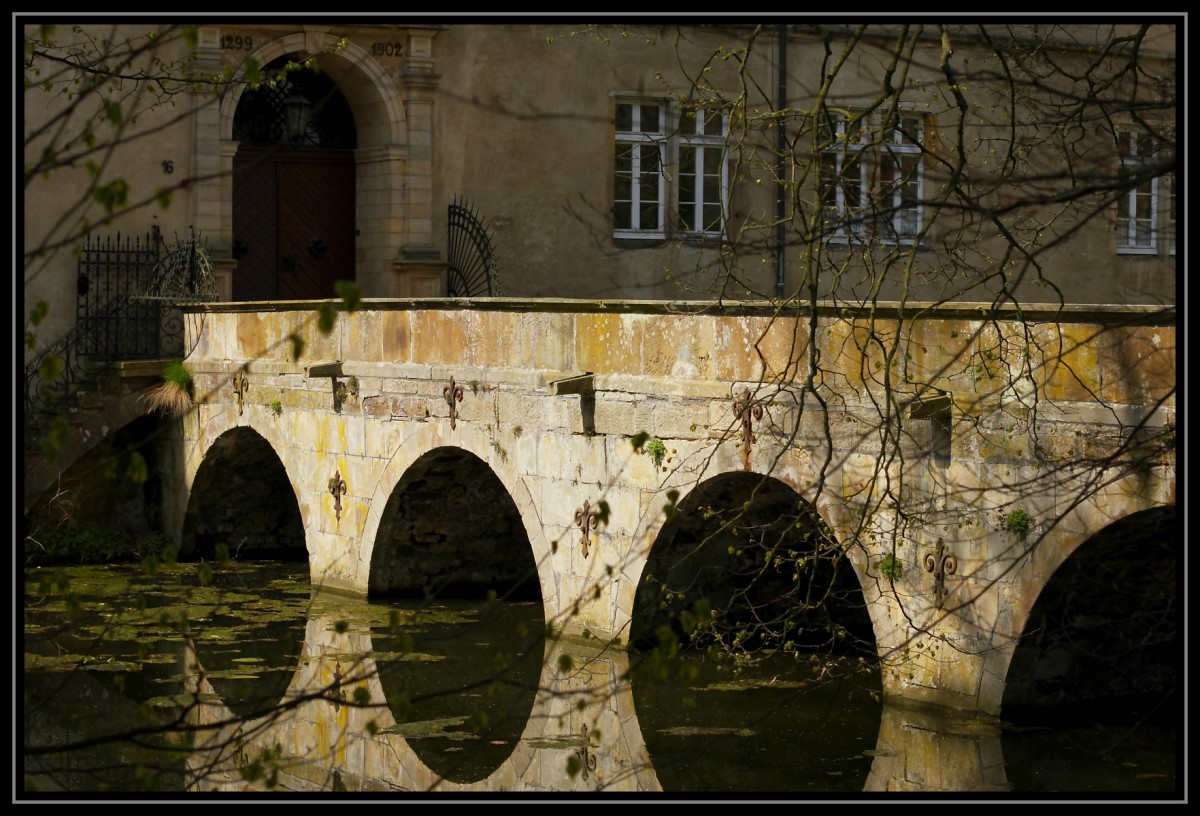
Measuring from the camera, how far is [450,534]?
44.8ft

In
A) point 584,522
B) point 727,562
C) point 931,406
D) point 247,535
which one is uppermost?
point 931,406

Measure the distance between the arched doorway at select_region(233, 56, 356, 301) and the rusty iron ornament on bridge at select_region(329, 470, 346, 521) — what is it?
15.3 feet

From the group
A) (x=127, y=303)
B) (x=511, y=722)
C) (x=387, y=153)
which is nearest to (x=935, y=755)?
(x=511, y=722)

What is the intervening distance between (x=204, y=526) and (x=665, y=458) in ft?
21.5

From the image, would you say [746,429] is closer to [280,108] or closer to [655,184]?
[280,108]

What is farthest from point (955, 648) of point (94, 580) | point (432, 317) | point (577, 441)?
point (94, 580)

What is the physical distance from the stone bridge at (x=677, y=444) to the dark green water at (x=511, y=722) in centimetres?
49

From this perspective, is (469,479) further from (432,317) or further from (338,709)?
(338,709)

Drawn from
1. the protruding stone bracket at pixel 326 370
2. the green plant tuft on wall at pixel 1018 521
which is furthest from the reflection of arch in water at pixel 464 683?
the green plant tuft on wall at pixel 1018 521

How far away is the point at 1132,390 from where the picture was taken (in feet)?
26.9

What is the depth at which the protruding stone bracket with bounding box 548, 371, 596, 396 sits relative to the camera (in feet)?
35.7

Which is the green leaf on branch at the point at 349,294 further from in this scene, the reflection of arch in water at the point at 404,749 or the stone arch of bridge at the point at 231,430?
the stone arch of bridge at the point at 231,430

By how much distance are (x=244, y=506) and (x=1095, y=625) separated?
923cm

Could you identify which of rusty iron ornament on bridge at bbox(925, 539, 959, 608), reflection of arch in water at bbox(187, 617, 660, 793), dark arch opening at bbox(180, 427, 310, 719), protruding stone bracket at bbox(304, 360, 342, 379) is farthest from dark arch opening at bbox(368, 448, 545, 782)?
rusty iron ornament on bridge at bbox(925, 539, 959, 608)
